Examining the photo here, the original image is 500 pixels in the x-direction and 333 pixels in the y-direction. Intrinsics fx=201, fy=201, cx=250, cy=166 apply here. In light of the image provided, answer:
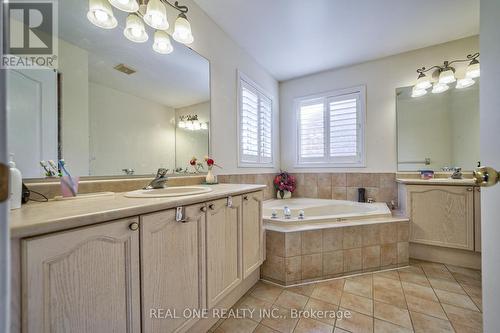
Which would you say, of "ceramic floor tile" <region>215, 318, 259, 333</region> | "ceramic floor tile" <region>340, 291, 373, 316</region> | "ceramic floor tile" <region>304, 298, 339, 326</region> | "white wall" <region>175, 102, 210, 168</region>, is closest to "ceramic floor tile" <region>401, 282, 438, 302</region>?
"ceramic floor tile" <region>340, 291, 373, 316</region>

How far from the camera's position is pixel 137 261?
30.9 inches

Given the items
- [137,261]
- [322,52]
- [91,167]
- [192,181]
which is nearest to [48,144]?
[91,167]

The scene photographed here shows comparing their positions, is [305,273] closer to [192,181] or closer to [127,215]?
[192,181]

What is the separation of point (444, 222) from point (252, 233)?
2.01 metres

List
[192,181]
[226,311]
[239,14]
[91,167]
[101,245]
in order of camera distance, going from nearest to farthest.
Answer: [101,245] → [91,167] → [226,311] → [192,181] → [239,14]

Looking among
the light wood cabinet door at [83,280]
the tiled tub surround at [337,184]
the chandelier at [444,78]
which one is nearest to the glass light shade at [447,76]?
the chandelier at [444,78]

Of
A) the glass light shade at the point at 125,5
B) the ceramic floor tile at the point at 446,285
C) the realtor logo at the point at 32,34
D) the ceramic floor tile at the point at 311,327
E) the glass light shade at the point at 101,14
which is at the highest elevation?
the glass light shade at the point at 125,5

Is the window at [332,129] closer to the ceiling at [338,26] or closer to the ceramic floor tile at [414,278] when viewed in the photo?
the ceiling at [338,26]

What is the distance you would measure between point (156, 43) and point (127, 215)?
1.31 m

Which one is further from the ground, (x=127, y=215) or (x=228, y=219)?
(x=127, y=215)

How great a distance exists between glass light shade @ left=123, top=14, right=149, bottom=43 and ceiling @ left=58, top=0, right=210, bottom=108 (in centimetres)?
3

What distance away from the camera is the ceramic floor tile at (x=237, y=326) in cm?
128

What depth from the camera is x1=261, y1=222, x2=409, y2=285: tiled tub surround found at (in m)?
1.75

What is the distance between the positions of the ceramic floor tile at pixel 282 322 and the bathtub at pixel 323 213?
0.64m
